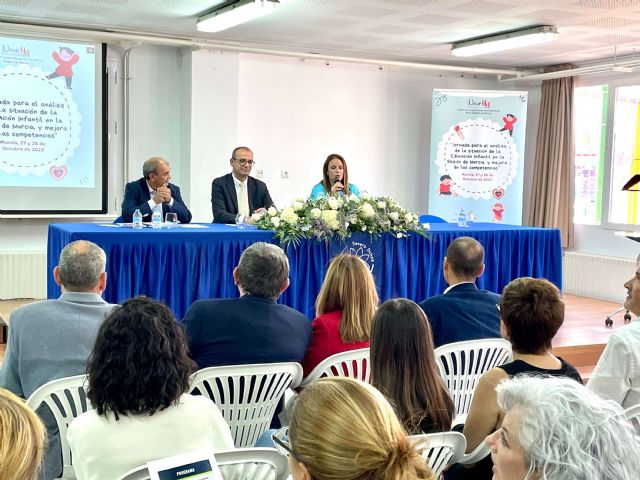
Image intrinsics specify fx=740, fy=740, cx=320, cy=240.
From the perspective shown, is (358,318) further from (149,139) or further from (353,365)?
(149,139)

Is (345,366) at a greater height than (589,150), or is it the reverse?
(589,150)

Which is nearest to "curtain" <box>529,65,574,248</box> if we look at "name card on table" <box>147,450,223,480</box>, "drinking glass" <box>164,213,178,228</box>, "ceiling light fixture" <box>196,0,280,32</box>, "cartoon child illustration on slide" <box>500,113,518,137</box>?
"cartoon child illustration on slide" <box>500,113,518,137</box>

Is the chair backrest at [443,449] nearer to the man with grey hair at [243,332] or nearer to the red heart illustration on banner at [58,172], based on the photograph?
the man with grey hair at [243,332]

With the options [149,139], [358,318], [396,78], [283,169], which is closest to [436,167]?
[396,78]

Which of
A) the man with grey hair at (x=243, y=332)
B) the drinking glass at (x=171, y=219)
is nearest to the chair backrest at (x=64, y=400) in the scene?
the man with grey hair at (x=243, y=332)

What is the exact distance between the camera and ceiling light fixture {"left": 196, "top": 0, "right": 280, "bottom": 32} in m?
5.85

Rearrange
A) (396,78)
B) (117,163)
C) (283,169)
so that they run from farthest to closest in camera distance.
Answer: (396,78) < (283,169) < (117,163)

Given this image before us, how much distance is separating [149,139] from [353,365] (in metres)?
5.32

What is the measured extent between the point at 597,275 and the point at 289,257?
5054 millimetres

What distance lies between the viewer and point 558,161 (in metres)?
8.92

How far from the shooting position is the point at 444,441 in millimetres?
1966

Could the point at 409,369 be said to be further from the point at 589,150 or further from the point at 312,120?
the point at 589,150

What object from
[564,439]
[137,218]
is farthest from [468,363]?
[137,218]

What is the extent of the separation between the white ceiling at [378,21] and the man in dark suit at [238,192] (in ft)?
4.49
